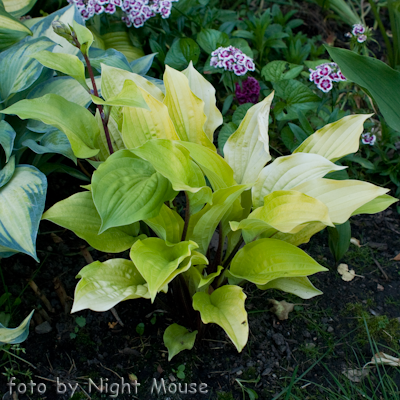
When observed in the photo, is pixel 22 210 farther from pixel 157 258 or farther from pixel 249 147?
pixel 249 147

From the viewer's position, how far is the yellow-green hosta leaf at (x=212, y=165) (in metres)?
0.93

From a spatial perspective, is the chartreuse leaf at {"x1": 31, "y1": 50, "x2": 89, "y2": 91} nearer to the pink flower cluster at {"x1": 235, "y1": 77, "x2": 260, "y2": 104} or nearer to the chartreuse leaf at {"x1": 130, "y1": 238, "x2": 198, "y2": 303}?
the chartreuse leaf at {"x1": 130, "y1": 238, "x2": 198, "y2": 303}

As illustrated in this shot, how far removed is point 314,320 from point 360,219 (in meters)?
0.62

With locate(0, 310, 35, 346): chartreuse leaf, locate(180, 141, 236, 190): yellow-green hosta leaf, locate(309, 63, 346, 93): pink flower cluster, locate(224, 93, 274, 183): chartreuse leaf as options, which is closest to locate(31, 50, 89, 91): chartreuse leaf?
locate(180, 141, 236, 190): yellow-green hosta leaf

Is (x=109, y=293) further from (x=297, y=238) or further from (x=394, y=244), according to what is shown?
(x=394, y=244)

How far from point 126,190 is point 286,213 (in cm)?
38

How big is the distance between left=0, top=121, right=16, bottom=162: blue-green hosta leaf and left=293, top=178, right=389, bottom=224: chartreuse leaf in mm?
799

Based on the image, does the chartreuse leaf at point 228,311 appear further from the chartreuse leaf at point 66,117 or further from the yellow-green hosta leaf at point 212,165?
the chartreuse leaf at point 66,117

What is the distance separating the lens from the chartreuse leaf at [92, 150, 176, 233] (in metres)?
0.86

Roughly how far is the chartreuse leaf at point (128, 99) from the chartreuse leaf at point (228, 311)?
19.9 inches

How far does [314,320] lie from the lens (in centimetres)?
139

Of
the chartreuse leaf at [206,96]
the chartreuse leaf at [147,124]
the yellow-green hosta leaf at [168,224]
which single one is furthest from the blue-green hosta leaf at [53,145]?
the chartreuse leaf at [206,96]

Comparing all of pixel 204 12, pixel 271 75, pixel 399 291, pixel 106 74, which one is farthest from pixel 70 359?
pixel 204 12

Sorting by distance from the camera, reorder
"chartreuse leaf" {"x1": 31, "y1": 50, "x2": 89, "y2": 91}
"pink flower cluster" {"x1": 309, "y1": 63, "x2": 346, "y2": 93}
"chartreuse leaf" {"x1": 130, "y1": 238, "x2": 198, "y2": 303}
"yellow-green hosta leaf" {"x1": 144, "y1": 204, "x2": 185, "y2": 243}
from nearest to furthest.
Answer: "chartreuse leaf" {"x1": 130, "y1": 238, "x2": 198, "y2": 303} → "chartreuse leaf" {"x1": 31, "y1": 50, "x2": 89, "y2": 91} → "yellow-green hosta leaf" {"x1": 144, "y1": 204, "x2": 185, "y2": 243} → "pink flower cluster" {"x1": 309, "y1": 63, "x2": 346, "y2": 93}
